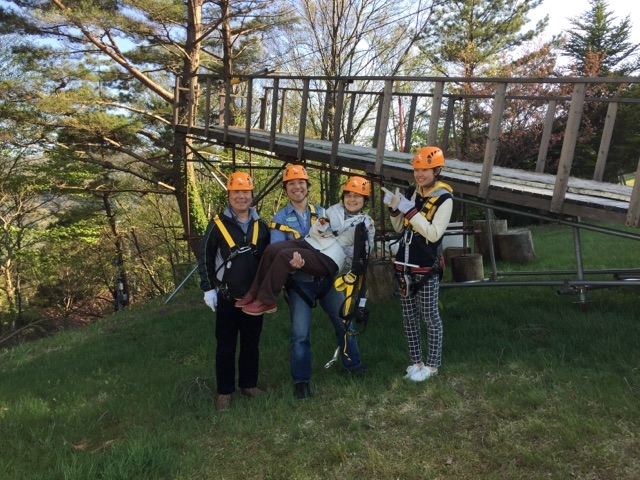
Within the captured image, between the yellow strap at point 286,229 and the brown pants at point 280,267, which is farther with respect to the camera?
the yellow strap at point 286,229

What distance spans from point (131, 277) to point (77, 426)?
2211 cm

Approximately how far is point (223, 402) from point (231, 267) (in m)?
1.18

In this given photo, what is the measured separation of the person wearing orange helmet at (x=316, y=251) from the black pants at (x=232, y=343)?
0.18 m

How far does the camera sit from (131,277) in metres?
25.2

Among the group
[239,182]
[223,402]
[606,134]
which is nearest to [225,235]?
[239,182]

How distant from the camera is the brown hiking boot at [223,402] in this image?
4.31 meters

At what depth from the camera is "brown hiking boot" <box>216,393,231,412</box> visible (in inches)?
170

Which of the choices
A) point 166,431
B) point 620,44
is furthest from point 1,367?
point 620,44

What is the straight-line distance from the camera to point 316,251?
4.11m

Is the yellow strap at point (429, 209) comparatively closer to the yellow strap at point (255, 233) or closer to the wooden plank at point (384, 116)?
the yellow strap at point (255, 233)

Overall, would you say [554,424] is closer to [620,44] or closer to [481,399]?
[481,399]

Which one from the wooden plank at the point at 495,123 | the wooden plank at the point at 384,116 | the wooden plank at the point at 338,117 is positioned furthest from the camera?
the wooden plank at the point at 338,117

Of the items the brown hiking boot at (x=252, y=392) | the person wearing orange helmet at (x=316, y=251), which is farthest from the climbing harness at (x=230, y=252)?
the brown hiking boot at (x=252, y=392)

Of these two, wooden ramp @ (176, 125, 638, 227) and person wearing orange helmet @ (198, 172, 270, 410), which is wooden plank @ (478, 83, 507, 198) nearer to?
wooden ramp @ (176, 125, 638, 227)
